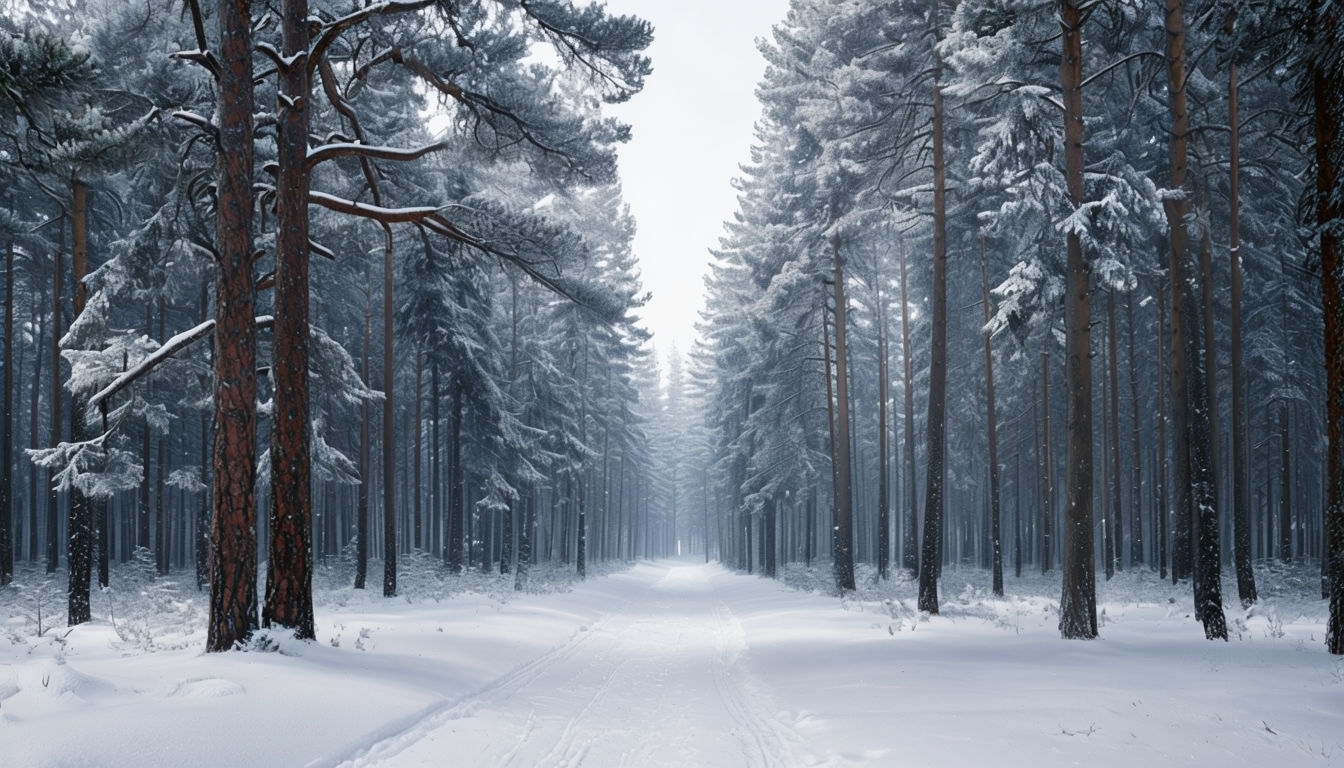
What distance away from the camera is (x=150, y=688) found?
7.14 meters

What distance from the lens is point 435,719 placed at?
790 cm

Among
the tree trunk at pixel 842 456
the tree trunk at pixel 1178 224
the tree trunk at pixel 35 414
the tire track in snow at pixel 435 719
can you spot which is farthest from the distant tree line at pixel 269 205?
the tree trunk at pixel 842 456

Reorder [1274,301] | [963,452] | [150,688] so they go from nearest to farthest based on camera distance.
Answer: [150,688], [1274,301], [963,452]

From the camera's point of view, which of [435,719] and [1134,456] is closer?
[435,719]

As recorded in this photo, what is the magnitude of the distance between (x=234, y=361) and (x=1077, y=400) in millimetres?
12001

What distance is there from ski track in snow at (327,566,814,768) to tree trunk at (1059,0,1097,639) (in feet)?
17.8

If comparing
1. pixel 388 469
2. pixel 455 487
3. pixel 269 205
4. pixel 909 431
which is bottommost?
pixel 455 487

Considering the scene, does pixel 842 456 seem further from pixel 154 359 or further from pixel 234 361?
pixel 154 359

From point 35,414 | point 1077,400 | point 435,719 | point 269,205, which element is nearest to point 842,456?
point 1077,400

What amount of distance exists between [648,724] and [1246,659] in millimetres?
8255

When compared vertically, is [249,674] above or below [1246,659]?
above

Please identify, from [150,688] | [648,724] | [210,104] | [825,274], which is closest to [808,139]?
[825,274]

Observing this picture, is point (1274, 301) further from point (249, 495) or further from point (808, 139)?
point (249, 495)

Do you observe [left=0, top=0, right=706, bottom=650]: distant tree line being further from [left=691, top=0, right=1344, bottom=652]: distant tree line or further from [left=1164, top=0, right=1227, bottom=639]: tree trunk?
[left=1164, top=0, right=1227, bottom=639]: tree trunk
